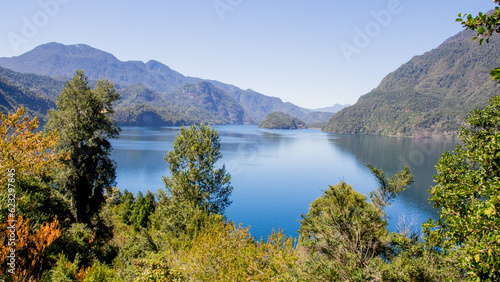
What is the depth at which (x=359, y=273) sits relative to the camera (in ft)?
24.2

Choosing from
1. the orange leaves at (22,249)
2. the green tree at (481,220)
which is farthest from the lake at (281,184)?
the green tree at (481,220)

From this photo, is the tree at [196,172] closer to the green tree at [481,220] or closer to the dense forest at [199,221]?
the dense forest at [199,221]

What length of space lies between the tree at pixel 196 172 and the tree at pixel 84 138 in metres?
4.73

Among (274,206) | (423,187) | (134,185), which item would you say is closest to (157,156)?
(134,185)

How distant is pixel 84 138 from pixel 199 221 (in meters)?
9.83

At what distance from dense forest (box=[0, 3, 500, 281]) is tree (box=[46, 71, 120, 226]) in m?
0.07

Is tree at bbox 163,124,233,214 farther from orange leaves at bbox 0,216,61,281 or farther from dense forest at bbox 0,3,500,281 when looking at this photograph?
orange leaves at bbox 0,216,61,281

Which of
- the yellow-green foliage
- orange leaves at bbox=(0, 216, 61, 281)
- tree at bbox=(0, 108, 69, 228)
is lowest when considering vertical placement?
the yellow-green foliage

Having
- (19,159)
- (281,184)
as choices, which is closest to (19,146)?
(19,159)

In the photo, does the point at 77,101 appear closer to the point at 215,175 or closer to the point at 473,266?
the point at 215,175

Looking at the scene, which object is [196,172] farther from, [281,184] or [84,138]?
[281,184]

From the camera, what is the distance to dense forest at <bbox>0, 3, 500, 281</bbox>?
506cm

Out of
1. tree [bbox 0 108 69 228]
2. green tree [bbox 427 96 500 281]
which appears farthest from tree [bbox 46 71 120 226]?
green tree [bbox 427 96 500 281]

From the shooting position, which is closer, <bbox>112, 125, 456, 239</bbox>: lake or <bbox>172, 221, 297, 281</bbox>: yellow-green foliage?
<bbox>172, 221, 297, 281</bbox>: yellow-green foliage
